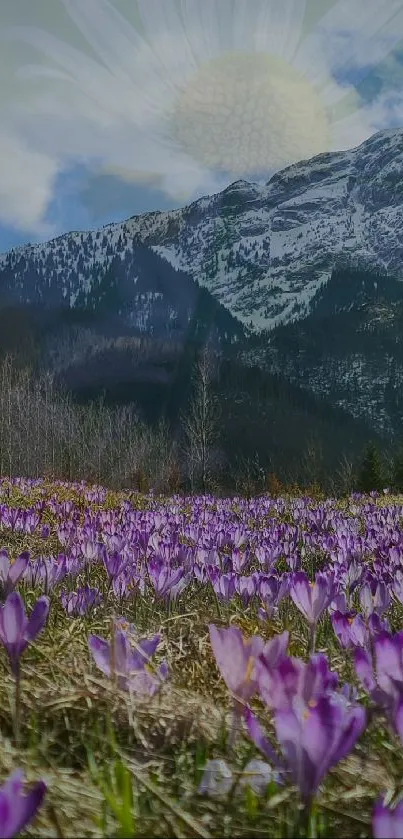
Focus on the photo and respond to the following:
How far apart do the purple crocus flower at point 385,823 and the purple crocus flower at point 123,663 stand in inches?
29.8

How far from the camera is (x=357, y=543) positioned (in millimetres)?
3617

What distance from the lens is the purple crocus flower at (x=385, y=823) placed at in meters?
0.62

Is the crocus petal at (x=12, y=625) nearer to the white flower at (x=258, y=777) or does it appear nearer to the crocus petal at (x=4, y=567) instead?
the white flower at (x=258, y=777)

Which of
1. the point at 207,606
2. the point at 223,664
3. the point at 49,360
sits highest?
the point at 49,360

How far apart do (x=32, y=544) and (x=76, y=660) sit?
2666mm

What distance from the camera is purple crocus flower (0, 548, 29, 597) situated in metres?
1.97

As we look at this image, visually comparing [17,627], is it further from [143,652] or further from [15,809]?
[15,809]

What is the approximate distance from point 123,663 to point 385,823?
0.80 m

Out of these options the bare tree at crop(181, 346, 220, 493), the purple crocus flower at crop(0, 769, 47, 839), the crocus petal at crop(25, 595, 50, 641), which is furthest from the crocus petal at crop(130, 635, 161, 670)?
the bare tree at crop(181, 346, 220, 493)

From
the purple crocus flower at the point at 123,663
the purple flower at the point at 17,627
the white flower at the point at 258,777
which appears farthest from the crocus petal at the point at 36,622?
the white flower at the point at 258,777

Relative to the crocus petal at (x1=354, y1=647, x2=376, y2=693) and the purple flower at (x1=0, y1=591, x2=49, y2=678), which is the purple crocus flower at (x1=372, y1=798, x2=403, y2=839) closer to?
the crocus petal at (x1=354, y1=647, x2=376, y2=693)

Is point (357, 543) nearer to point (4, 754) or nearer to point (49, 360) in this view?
point (4, 754)

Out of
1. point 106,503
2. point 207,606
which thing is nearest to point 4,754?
point 207,606

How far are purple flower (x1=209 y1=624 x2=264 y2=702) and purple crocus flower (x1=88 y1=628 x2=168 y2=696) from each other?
302 millimetres
